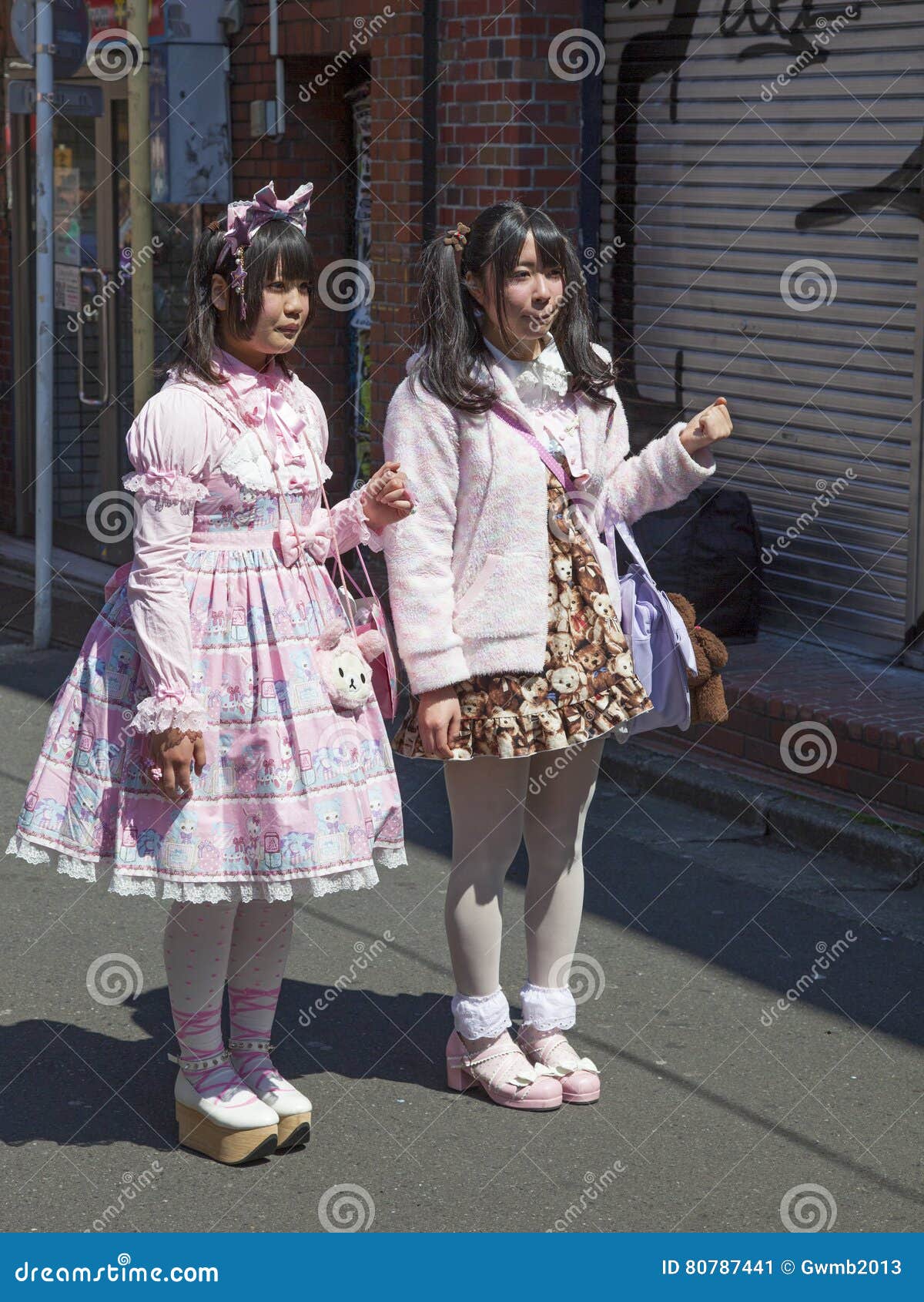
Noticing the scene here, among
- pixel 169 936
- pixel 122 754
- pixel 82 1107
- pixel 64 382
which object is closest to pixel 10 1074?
pixel 82 1107

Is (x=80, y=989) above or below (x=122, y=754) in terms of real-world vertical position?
below

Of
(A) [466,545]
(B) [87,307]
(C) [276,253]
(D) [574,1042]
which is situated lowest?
(D) [574,1042]

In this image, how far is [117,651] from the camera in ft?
11.9

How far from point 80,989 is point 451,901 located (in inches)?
49.1

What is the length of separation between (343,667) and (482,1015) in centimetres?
87

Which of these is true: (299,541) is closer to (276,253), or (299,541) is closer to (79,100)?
(276,253)

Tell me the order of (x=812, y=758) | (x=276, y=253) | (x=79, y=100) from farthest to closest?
(x=79, y=100) → (x=812, y=758) → (x=276, y=253)

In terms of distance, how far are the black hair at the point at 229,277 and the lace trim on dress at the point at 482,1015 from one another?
1.42m

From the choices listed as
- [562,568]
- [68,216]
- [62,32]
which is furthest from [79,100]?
[562,568]

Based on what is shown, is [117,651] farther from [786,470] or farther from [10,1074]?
[786,470]

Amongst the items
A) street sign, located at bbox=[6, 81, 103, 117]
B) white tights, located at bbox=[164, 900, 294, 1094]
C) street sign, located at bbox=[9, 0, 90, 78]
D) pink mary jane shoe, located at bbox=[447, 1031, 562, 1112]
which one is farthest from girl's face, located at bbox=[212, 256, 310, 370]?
street sign, located at bbox=[6, 81, 103, 117]

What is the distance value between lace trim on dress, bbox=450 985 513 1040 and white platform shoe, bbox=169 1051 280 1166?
0.48 meters

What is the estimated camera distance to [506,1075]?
399 centimetres

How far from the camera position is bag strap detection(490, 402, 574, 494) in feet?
→ 12.4
